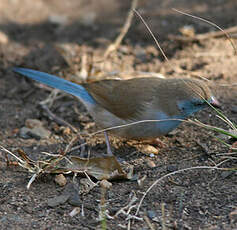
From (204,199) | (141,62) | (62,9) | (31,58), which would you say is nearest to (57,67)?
(31,58)

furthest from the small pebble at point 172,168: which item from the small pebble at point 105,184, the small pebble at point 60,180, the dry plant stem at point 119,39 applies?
the dry plant stem at point 119,39

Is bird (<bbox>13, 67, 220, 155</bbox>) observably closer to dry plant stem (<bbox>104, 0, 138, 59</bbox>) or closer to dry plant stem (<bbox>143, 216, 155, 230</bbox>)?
dry plant stem (<bbox>143, 216, 155, 230</bbox>)

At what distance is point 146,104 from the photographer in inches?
167

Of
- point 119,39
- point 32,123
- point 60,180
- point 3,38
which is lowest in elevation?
point 32,123

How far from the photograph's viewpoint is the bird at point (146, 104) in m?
4.12

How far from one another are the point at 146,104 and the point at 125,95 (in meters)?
0.27

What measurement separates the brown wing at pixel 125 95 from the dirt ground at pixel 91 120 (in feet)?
1.37

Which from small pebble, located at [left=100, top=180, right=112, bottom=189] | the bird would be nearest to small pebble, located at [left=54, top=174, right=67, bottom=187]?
small pebble, located at [left=100, top=180, right=112, bottom=189]

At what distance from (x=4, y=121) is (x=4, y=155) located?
0.86 meters

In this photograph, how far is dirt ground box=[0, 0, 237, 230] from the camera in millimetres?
3318

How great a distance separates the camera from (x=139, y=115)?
424cm

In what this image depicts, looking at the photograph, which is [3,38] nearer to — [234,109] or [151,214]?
[234,109]

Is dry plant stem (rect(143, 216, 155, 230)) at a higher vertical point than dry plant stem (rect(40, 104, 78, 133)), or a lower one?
higher

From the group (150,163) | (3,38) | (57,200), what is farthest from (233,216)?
(3,38)
